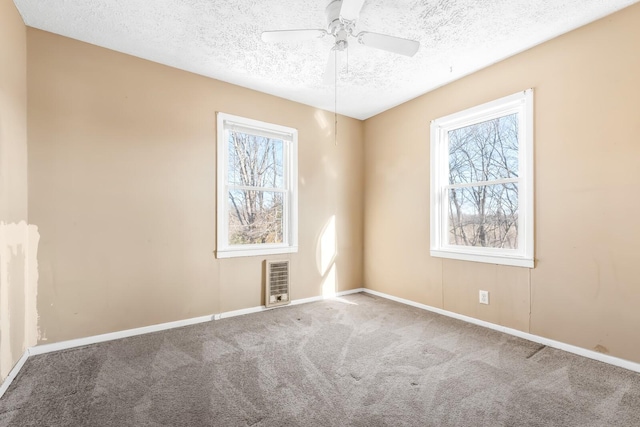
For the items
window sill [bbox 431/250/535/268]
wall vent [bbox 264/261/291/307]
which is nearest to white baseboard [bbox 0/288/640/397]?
wall vent [bbox 264/261/291/307]

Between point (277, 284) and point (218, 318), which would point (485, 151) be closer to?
point (277, 284)

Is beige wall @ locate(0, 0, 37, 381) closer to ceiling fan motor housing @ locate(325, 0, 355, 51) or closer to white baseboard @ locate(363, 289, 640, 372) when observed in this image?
ceiling fan motor housing @ locate(325, 0, 355, 51)

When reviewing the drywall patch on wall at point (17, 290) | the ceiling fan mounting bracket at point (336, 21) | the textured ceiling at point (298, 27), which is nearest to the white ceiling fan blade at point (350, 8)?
the ceiling fan mounting bracket at point (336, 21)

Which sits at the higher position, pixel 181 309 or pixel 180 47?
pixel 180 47

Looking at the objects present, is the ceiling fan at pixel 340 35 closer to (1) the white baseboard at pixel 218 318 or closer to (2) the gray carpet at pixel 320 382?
(2) the gray carpet at pixel 320 382

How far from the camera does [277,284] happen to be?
12.1 ft

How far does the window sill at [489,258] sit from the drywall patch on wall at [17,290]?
12.6ft

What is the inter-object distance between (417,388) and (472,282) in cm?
163

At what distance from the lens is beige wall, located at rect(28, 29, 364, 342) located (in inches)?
97.7

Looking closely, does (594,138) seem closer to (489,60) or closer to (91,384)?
(489,60)

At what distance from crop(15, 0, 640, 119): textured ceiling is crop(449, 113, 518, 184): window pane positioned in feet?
2.09

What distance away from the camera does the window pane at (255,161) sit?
3.52 metres

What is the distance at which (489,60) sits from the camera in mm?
2908

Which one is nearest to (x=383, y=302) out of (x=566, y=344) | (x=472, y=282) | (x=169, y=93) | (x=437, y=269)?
(x=437, y=269)
